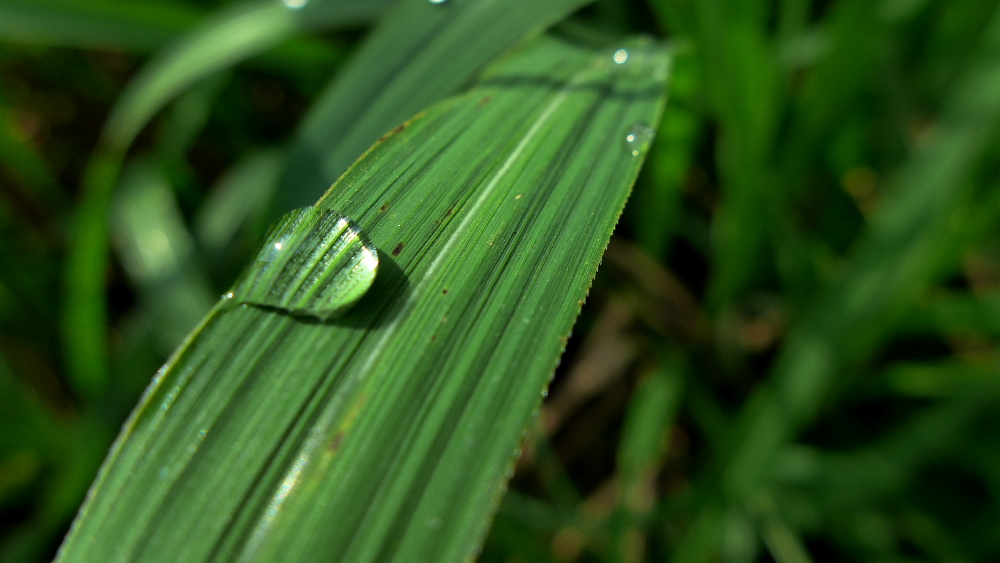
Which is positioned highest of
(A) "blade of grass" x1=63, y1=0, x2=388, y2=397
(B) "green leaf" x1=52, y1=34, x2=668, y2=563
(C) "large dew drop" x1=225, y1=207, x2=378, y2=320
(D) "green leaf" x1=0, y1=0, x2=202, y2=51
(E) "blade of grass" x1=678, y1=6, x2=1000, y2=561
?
(D) "green leaf" x1=0, y1=0, x2=202, y2=51

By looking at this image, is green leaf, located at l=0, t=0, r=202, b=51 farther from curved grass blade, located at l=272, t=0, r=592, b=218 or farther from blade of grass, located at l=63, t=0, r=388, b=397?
curved grass blade, located at l=272, t=0, r=592, b=218

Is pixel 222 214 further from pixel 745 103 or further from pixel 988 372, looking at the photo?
pixel 988 372

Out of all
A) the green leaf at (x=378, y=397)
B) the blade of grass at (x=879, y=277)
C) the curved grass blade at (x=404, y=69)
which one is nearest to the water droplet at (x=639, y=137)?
the green leaf at (x=378, y=397)

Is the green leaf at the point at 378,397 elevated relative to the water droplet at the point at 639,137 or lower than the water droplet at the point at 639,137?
elevated

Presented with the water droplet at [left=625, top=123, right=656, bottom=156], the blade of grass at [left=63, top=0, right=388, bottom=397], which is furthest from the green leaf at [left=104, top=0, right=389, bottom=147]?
the water droplet at [left=625, top=123, right=656, bottom=156]

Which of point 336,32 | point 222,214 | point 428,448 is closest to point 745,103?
point 428,448

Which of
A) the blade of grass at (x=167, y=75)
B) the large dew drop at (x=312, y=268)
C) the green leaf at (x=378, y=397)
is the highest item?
the blade of grass at (x=167, y=75)

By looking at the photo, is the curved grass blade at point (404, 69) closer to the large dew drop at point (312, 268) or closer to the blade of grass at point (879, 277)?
the large dew drop at point (312, 268)
